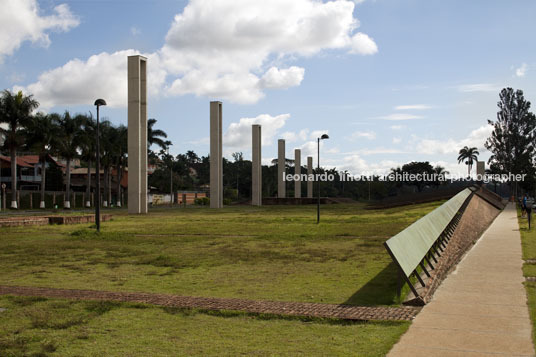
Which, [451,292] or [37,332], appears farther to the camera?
[451,292]

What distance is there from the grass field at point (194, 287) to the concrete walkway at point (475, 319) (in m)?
0.43

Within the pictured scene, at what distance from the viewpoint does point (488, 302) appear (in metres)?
8.34

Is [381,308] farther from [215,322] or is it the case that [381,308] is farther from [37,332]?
[37,332]

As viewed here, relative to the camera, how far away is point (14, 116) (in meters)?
50.9

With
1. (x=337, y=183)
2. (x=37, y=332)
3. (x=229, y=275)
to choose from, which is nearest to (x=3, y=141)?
(x=229, y=275)

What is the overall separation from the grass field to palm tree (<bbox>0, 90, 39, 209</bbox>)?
33.4 metres

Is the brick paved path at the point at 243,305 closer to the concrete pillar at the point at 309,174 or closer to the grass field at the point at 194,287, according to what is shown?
the grass field at the point at 194,287

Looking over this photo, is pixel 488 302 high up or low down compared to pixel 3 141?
down

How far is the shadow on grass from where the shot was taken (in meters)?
8.56

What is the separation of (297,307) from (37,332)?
3.69 m

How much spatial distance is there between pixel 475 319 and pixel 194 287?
16.9 feet

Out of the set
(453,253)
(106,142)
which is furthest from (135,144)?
(453,253)

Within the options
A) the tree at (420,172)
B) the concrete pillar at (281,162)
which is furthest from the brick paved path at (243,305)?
the tree at (420,172)

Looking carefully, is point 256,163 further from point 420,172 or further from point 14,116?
point 420,172
